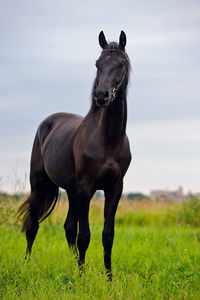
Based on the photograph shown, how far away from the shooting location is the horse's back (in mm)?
5711

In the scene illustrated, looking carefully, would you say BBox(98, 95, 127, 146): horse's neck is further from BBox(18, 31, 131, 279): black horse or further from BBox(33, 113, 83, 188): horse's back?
BBox(33, 113, 83, 188): horse's back

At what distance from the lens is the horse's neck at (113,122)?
493 centimetres

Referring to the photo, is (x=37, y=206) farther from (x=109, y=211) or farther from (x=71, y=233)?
(x=109, y=211)

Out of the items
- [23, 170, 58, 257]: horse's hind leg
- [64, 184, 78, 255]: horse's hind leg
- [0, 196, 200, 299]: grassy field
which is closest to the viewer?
[0, 196, 200, 299]: grassy field

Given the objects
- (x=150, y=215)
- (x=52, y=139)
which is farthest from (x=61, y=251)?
(x=150, y=215)

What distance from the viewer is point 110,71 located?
4.62m

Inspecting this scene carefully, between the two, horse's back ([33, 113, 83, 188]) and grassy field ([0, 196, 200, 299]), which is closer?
grassy field ([0, 196, 200, 299])

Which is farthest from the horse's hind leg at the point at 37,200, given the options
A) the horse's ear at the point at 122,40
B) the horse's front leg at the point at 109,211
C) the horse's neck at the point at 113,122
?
the horse's ear at the point at 122,40

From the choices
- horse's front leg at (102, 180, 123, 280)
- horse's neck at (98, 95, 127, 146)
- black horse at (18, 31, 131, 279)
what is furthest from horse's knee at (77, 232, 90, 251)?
horse's neck at (98, 95, 127, 146)

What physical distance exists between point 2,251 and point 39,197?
1.05m

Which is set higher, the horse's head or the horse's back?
the horse's head

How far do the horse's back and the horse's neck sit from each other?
86 cm

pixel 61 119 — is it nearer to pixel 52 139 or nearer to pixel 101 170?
pixel 52 139

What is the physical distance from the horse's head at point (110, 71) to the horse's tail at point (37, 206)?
2682mm
